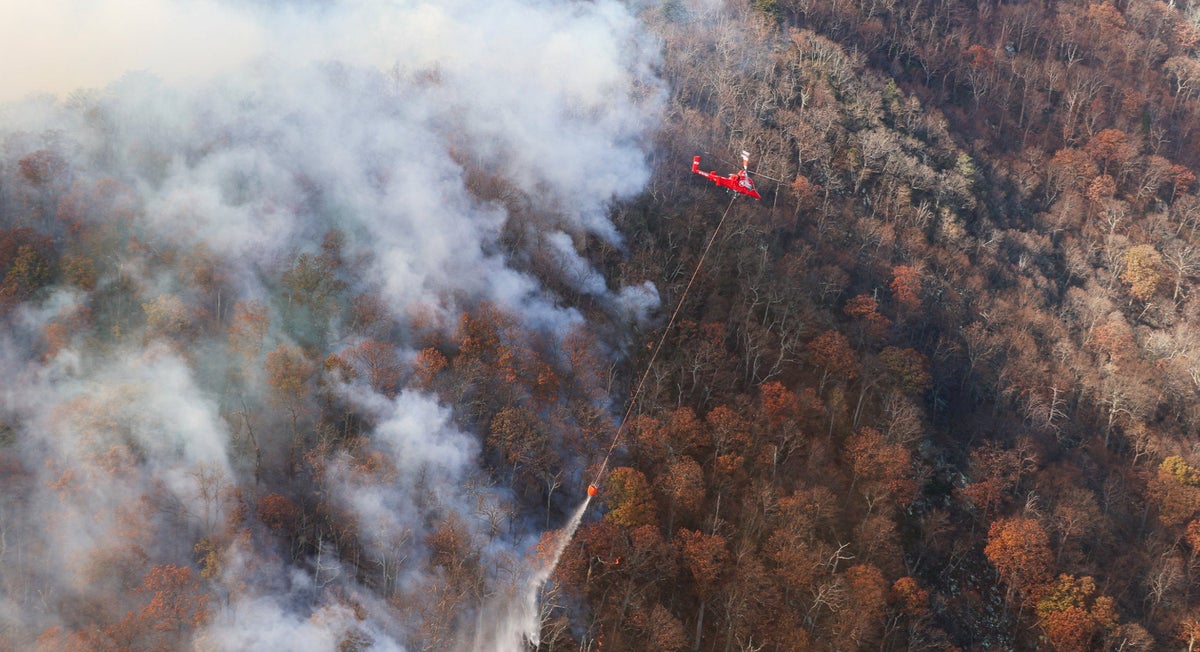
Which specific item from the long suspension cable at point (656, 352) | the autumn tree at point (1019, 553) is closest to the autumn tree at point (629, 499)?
the long suspension cable at point (656, 352)

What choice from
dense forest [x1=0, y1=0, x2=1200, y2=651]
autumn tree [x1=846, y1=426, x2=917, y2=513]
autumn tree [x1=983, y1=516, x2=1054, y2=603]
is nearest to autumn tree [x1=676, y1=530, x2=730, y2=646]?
dense forest [x1=0, y1=0, x2=1200, y2=651]

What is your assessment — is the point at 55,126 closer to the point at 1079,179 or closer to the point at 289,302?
the point at 289,302

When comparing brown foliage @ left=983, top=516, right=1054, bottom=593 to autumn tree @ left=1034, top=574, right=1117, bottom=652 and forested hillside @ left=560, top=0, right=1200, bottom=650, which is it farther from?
autumn tree @ left=1034, top=574, right=1117, bottom=652

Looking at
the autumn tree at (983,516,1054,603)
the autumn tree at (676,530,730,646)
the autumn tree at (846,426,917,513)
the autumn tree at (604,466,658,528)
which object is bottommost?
the autumn tree at (676,530,730,646)

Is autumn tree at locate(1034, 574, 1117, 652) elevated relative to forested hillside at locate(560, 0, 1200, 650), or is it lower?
lower

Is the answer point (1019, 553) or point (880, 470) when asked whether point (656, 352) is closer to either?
point (880, 470)

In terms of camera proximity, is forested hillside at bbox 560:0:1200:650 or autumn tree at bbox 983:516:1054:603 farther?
autumn tree at bbox 983:516:1054:603

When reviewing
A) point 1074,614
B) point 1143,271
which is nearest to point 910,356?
point 1074,614

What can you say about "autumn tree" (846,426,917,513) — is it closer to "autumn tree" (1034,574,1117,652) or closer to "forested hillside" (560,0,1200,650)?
"forested hillside" (560,0,1200,650)

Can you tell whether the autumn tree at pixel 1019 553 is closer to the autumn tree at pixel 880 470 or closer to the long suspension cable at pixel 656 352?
the autumn tree at pixel 880 470
